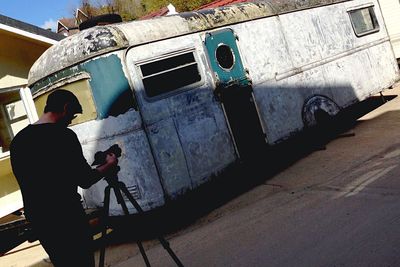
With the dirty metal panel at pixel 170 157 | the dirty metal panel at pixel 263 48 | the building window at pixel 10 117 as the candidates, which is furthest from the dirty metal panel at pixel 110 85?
the building window at pixel 10 117

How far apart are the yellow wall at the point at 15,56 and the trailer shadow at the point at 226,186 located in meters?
5.65

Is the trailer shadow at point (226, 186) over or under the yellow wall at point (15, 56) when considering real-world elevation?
under

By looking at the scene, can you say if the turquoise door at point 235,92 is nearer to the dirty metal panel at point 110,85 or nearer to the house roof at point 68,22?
the dirty metal panel at point 110,85

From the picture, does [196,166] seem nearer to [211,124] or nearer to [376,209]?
[211,124]

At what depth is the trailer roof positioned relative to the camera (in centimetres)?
482

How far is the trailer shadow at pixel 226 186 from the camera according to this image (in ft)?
17.0

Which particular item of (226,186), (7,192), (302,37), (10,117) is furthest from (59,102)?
(10,117)

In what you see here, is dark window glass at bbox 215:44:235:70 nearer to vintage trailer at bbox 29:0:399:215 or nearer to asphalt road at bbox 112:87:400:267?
vintage trailer at bbox 29:0:399:215

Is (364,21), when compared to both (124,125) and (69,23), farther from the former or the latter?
(69,23)

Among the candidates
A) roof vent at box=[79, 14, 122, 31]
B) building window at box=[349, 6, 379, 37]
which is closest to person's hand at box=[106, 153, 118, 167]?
roof vent at box=[79, 14, 122, 31]

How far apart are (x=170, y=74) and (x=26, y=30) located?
583cm

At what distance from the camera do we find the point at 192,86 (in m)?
5.35

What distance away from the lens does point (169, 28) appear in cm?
529

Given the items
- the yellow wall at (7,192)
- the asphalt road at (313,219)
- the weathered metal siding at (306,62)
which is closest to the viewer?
the asphalt road at (313,219)
